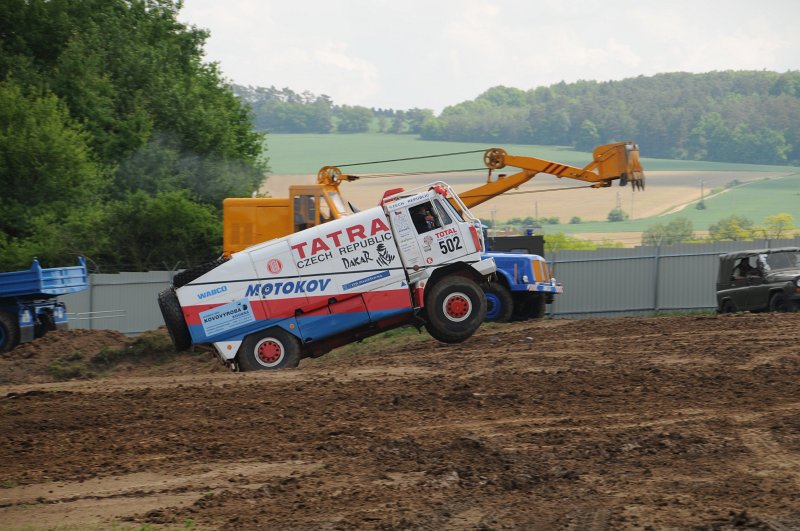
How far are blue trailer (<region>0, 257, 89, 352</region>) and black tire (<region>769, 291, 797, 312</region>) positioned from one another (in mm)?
15256

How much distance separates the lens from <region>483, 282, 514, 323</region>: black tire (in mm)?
22906

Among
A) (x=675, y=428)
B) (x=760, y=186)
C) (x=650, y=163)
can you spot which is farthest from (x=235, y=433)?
(x=650, y=163)

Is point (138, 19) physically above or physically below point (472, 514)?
above

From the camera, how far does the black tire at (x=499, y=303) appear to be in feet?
75.2

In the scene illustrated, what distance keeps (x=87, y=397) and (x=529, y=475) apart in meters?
7.05

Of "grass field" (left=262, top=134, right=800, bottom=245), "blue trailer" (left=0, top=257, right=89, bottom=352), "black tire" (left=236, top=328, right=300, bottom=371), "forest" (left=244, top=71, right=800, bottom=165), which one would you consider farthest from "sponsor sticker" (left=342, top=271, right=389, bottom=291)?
"forest" (left=244, top=71, right=800, bottom=165)

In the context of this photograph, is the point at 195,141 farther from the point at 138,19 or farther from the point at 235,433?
the point at 235,433

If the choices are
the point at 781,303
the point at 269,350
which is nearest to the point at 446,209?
the point at 269,350

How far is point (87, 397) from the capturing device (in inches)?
534

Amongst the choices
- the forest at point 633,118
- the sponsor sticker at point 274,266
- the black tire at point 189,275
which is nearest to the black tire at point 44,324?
the black tire at point 189,275

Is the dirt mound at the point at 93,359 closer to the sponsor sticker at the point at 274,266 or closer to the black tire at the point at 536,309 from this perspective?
the sponsor sticker at the point at 274,266

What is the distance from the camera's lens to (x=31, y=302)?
2342 centimetres

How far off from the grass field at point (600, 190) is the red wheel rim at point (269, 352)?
107 feet

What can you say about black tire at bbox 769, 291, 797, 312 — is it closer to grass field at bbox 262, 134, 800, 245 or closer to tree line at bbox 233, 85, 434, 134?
grass field at bbox 262, 134, 800, 245
